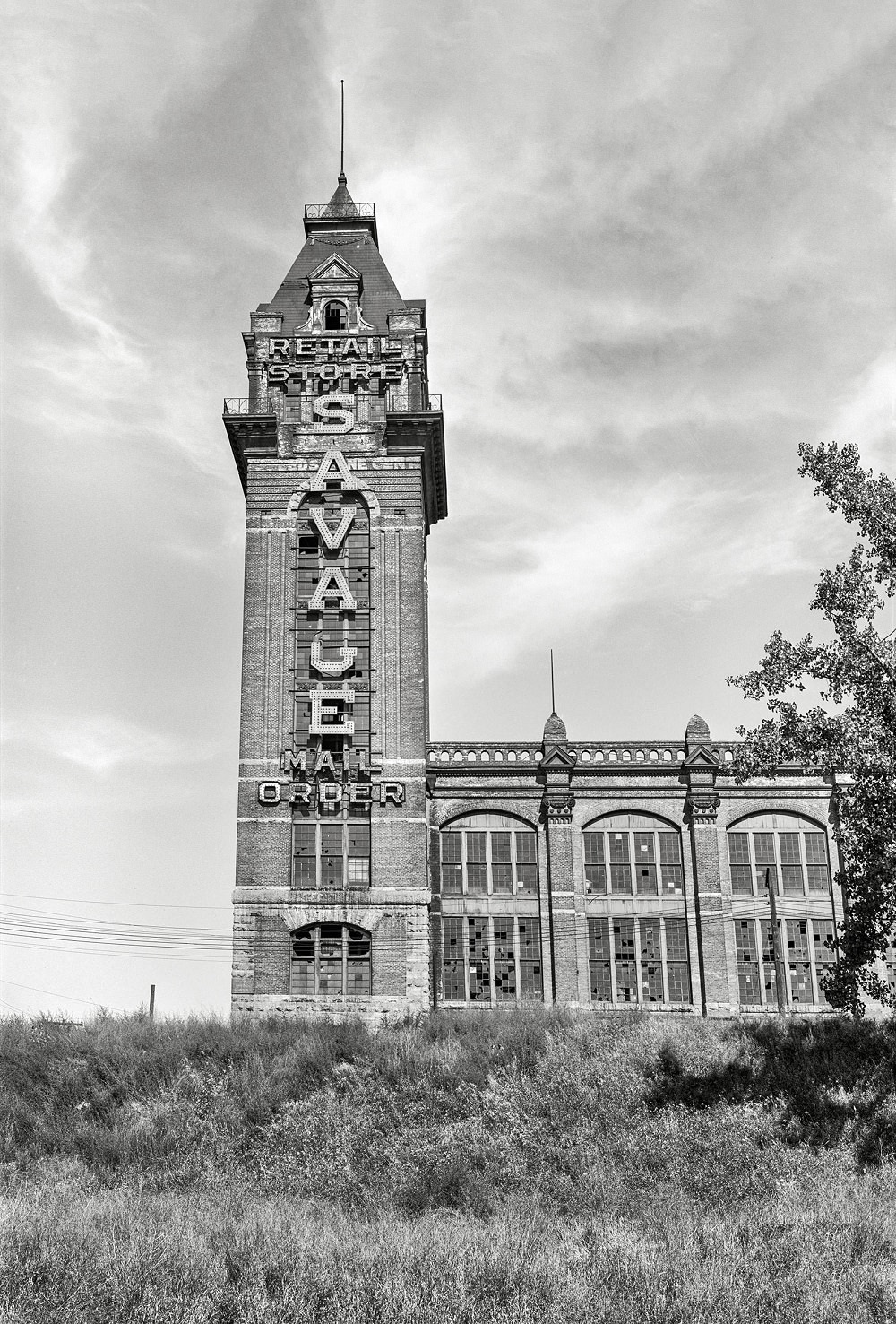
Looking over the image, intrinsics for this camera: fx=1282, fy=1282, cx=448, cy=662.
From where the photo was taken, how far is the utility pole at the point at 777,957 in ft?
143

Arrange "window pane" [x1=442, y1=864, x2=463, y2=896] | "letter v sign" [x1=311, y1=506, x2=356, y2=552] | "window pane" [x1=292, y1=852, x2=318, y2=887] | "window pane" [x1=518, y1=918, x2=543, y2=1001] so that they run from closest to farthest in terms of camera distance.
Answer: "window pane" [x1=292, y1=852, x2=318, y2=887]
"window pane" [x1=518, y1=918, x2=543, y2=1001]
"window pane" [x1=442, y1=864, x2=463, y2=896]
"letter v sign" [x1=311, y1=506, x2=356, y2=552]

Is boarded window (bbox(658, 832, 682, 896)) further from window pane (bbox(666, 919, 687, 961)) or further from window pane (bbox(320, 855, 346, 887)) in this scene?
window pane (bbox(320, 855, 346, 887))

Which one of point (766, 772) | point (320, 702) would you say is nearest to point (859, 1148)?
point (766, 772)

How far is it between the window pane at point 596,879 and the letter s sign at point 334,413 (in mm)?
19317

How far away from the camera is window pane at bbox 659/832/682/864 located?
4731 centimetres

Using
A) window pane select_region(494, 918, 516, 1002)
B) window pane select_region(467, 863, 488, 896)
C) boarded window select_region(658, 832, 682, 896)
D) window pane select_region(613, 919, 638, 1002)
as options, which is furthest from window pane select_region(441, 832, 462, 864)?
boarded window select_region(658, 832, 682, 896)

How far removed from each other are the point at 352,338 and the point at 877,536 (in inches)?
1176

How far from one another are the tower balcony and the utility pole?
983 inches

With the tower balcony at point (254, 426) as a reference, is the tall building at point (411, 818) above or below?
below

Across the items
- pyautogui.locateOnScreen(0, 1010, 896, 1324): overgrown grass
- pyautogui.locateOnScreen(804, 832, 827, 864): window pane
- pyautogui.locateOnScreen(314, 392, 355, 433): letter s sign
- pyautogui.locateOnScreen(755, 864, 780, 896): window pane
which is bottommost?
pyautogui.locateOnScreen(0, 1010, 896, 1324): overgrown grass

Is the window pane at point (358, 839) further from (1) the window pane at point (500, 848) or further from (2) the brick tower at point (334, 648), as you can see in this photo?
(1) the window pane at point (500, 848)

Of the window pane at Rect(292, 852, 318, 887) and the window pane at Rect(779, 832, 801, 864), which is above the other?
the window pane at Rect(779, 832, 801, 864)

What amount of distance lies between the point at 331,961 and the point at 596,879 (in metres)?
10.1

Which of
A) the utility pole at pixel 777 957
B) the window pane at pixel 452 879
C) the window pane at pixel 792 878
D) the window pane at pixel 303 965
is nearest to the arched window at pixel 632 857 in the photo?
the utility pole at pixel 777 957
